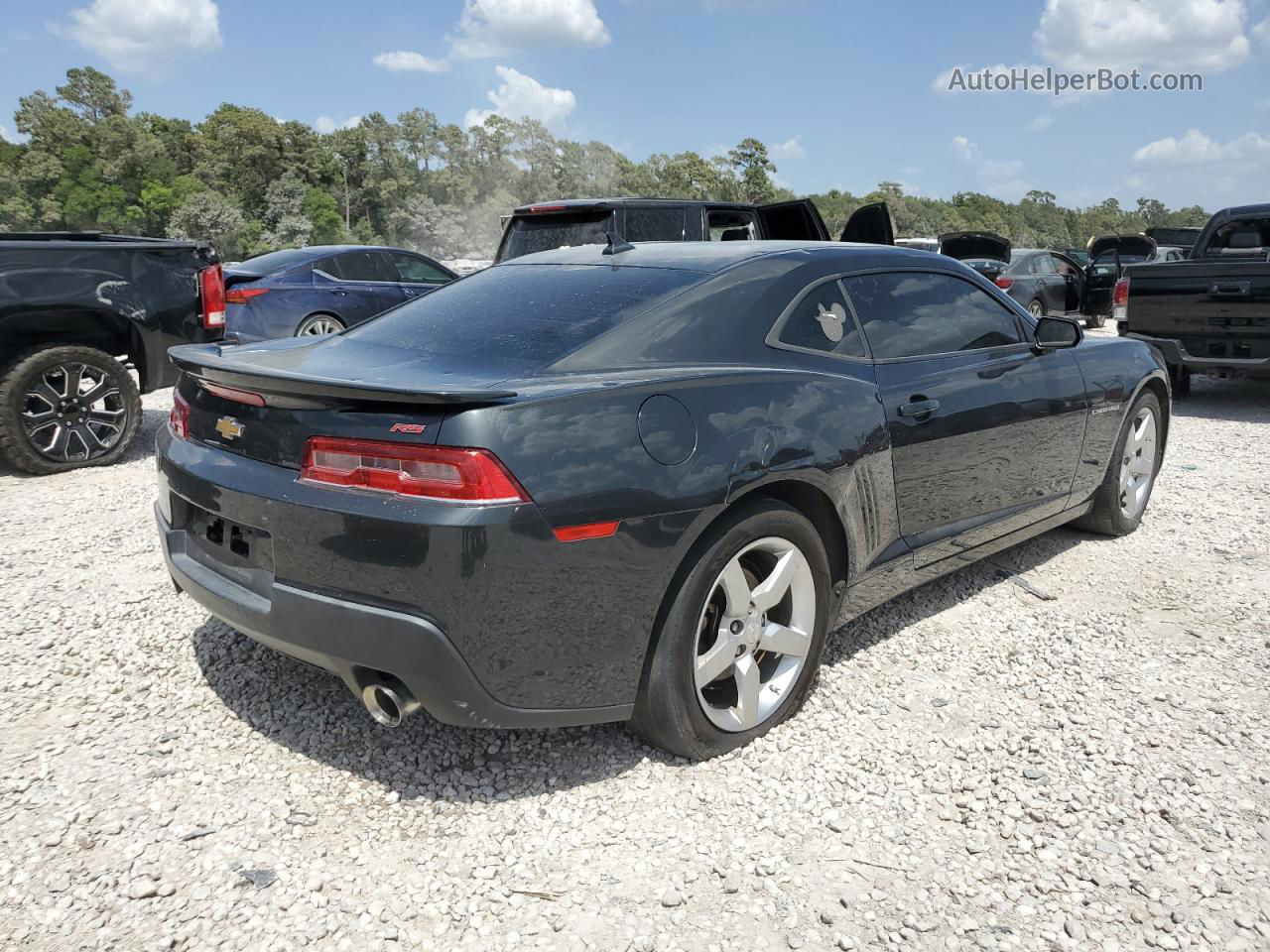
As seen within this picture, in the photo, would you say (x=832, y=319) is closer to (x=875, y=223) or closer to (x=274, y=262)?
(x=875, y=223)

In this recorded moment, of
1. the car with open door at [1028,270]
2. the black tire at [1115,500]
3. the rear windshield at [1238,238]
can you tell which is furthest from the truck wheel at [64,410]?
the car with open door at [1028,270]

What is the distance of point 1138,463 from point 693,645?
12.0 ft

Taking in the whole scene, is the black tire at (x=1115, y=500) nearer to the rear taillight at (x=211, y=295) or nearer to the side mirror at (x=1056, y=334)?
the side mirror at (x=1056, y=334)

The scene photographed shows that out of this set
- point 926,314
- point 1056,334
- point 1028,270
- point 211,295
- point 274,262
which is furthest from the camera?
point 1028,270

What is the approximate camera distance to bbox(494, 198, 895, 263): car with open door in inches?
289

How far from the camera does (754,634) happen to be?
289 cm

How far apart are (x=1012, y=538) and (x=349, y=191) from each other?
316 feet

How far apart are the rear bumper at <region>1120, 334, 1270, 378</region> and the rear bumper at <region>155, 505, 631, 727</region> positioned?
7685 mm

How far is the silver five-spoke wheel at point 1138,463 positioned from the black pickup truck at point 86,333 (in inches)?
244

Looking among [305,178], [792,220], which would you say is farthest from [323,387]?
[305,178]

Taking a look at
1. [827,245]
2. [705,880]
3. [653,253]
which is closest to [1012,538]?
[827,245]

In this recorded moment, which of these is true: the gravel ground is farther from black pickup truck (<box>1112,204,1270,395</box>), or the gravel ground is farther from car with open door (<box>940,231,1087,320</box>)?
car with open door (<box>940,231,1087,320</box>)

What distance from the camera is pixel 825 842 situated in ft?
8.28

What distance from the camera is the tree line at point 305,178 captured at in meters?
78.8
